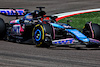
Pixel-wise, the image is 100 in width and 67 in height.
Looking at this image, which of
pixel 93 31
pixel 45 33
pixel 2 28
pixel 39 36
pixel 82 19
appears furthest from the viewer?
pixel 82 19

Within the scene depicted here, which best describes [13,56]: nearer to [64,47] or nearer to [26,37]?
[64,47]

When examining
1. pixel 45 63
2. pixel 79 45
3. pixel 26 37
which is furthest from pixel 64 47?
pixel 45 63

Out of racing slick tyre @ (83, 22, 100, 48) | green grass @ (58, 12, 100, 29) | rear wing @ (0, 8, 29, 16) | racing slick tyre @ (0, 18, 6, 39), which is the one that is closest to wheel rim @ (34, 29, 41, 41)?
racing slick tyre @ (83, 22, 100, 48)

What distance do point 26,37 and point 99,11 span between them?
806cm

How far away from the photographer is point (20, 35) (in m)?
9.06

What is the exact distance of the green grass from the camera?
44.2 feet

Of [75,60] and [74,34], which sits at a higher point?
[74,34]

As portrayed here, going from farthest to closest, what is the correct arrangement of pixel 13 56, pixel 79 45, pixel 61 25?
pixel 61 25, pixel 79 45, pixel 13 56

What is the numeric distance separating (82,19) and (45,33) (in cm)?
678

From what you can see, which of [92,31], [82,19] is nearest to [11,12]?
[92,31]

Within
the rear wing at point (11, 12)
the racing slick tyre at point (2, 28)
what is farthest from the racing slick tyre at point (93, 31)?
the racing slick tyre at point (2, 28)

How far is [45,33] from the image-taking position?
7711 millimetres

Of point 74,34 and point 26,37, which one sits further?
point 26,37

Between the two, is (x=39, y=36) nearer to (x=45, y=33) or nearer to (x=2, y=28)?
(x=45, y=33)
